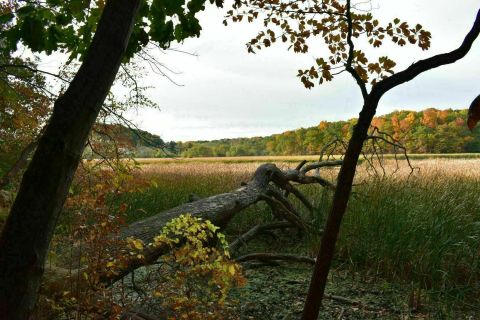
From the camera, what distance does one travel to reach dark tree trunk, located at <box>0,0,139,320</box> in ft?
5.29

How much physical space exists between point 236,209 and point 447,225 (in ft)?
9.09

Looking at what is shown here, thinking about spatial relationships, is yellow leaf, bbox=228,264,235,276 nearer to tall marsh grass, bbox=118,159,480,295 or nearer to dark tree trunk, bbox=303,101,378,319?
dark tree trunk, bbox=303,101,378,319

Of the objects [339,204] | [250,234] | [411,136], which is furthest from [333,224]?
[411,136]

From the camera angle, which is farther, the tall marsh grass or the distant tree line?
the distant tree line

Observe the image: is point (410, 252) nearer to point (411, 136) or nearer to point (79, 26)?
point (79, 26)

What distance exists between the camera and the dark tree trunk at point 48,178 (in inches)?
63.4

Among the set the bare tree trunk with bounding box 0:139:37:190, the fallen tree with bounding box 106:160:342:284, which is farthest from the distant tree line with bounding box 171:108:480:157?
the bare tree trunk with bounding box 0:139:37:190

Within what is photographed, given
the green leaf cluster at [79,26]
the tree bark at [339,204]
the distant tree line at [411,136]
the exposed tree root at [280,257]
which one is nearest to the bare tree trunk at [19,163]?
the green leaf cluster at [79,26]

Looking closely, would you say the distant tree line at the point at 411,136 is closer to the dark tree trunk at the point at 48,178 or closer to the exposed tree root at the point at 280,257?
the exposed tree root at the point at 280,257

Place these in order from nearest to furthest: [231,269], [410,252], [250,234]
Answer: [231,269], [410,252], [250,234]

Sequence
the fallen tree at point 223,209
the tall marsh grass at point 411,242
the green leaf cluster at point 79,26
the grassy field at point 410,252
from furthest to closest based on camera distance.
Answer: the tall marsh grass at point 411,242 < the grassy field at point 410,252 < the fallen tree at point 223,209 < the green leaf cluster at point 79,26

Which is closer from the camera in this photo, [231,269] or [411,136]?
[231,269]

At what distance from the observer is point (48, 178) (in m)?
1.61

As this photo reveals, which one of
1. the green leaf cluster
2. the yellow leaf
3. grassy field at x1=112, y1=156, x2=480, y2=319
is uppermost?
the green leaf cluster
